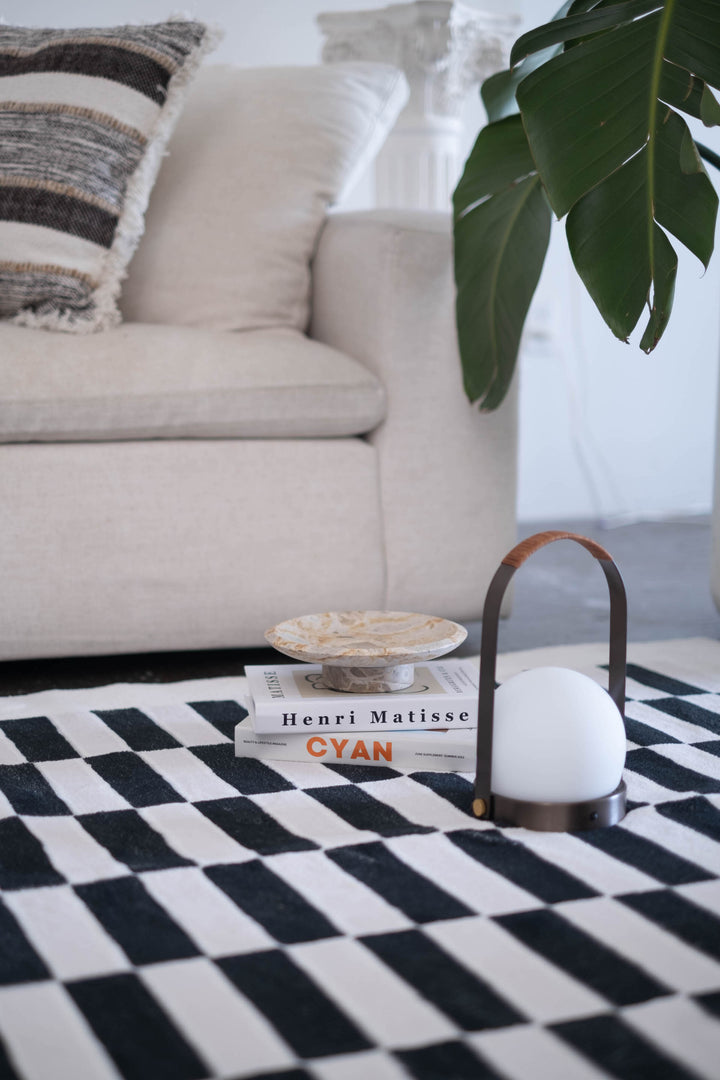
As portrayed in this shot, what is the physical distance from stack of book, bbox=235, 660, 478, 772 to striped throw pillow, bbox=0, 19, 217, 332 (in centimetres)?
74

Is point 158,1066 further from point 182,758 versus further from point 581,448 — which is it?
point 581,448

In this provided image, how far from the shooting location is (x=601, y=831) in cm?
98

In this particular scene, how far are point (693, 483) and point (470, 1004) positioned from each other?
2721mm

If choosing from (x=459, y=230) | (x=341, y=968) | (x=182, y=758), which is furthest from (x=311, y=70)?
(x=341, y=968)

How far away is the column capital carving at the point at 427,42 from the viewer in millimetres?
2537

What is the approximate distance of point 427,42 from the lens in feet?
8.36

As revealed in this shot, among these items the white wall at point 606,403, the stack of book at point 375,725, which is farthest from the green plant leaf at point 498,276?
the white wall at point 606,403

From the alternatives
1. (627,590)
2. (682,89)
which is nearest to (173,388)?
(682,89)

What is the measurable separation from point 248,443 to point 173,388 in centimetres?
A: 12

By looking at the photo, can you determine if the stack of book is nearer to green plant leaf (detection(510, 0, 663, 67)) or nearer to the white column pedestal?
green plant leaf (detection(510, 0, 663, 67))

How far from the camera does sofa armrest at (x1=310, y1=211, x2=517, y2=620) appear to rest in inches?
63.6

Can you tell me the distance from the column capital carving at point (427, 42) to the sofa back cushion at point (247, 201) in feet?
2.54

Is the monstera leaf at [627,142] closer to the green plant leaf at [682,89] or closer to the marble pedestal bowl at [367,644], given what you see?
the green plant leaf at [682,89]

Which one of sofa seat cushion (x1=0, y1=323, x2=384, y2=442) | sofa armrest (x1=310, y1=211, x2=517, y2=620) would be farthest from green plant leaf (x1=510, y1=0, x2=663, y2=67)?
sofa seat cushion (x1=0, y1=323, x2=384, y2=442)
